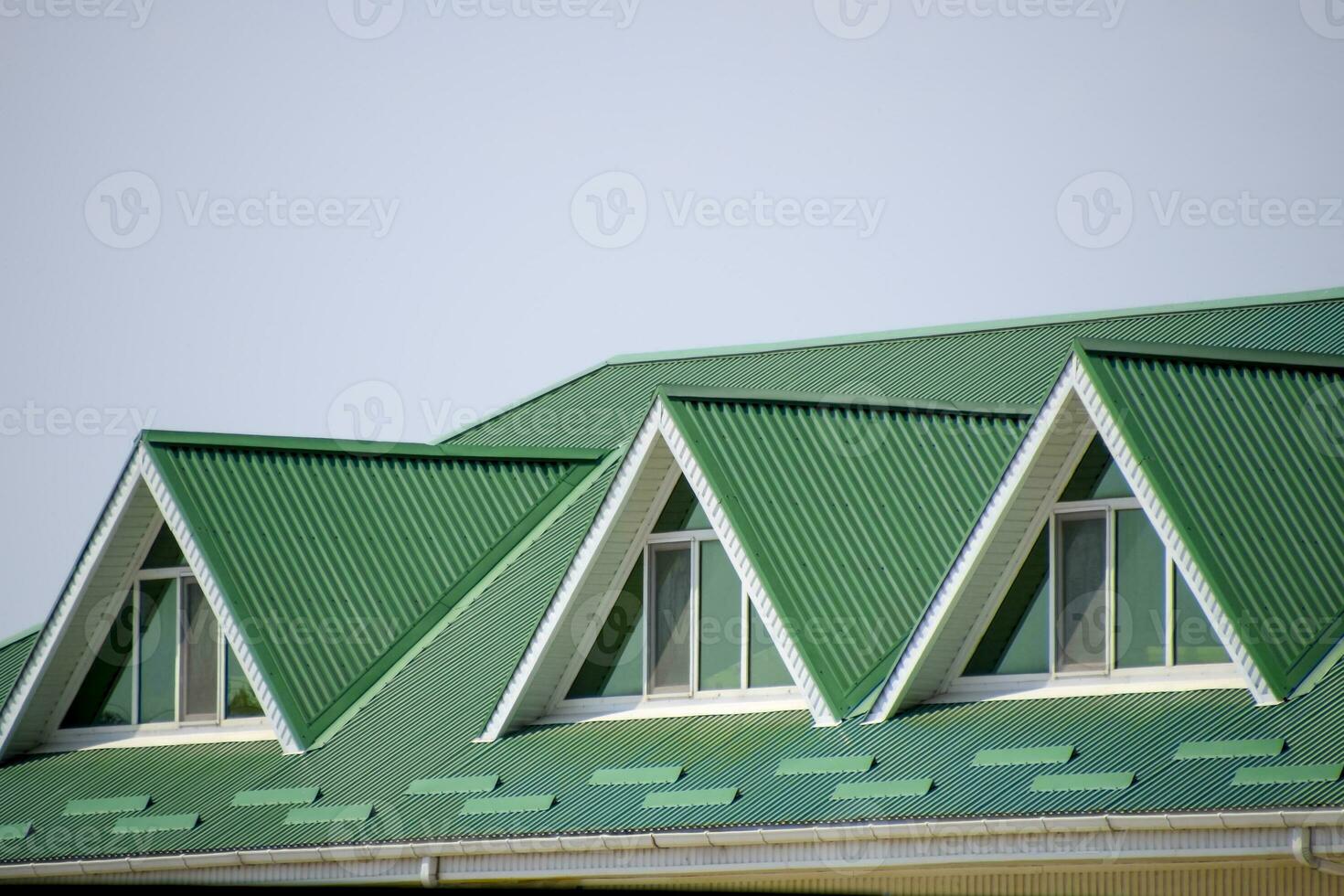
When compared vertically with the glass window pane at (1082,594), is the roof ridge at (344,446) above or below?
above

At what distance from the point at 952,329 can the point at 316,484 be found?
742 cm

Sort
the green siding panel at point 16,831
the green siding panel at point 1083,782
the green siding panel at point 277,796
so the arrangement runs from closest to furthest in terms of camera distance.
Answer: the green siding panel at point 1083,782 → the green siding panel at point 277,796 → the green siding panel at point 16,831

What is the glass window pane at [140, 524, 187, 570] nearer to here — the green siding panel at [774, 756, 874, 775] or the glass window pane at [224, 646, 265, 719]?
the glass window pane at [224, 646, 265, 719]

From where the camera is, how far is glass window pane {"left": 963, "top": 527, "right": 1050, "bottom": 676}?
19203 mm

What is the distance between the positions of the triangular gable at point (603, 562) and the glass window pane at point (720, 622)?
48 cm

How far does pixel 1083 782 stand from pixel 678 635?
5.37m

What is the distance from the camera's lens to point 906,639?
65.8ft

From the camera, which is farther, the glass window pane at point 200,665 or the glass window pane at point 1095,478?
the glass window pane at point 200,665

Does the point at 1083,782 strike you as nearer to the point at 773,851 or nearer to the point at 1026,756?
the point at 1026,756

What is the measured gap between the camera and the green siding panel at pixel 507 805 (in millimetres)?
19953

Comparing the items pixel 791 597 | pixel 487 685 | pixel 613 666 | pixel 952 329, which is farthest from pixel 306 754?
pixel 952 329

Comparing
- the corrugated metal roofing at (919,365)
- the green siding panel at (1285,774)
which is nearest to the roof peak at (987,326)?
the corrugated metal roofing at (919,365)

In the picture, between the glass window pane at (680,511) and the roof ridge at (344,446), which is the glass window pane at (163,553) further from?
the glass window pane at (680,511)

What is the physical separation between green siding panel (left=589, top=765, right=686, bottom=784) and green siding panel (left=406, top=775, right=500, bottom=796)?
1069mm
